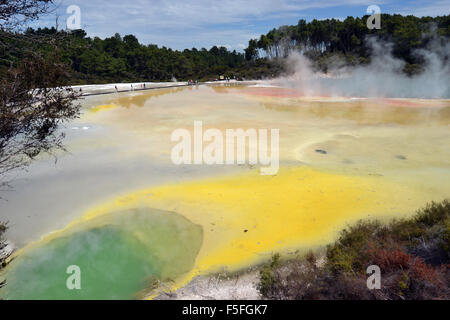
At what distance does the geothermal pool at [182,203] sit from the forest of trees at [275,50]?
33924 millimetres

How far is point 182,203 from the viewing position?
8.12 m

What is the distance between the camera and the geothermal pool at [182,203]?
568 cm

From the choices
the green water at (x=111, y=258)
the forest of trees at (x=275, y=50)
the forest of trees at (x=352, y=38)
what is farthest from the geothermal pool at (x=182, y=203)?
the forest of trees at (x=352, y=38)

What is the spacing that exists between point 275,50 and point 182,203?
239ft

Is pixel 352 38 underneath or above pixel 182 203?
above

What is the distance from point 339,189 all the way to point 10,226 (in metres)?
8.81

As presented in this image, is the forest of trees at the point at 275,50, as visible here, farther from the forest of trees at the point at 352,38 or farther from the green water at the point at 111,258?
the green water at the point at 111,258

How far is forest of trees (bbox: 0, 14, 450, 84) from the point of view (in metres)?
46.9

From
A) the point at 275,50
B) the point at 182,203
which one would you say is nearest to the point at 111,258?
the point at 182,203

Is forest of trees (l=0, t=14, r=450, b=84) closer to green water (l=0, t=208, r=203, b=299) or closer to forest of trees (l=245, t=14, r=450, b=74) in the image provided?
forest of trees (l=245, t=14, r=450, b=74)

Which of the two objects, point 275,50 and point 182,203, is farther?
point 275,50

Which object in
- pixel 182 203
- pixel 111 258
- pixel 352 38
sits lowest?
pixel 111 258

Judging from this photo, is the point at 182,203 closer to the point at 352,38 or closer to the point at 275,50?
the point at 352,38
